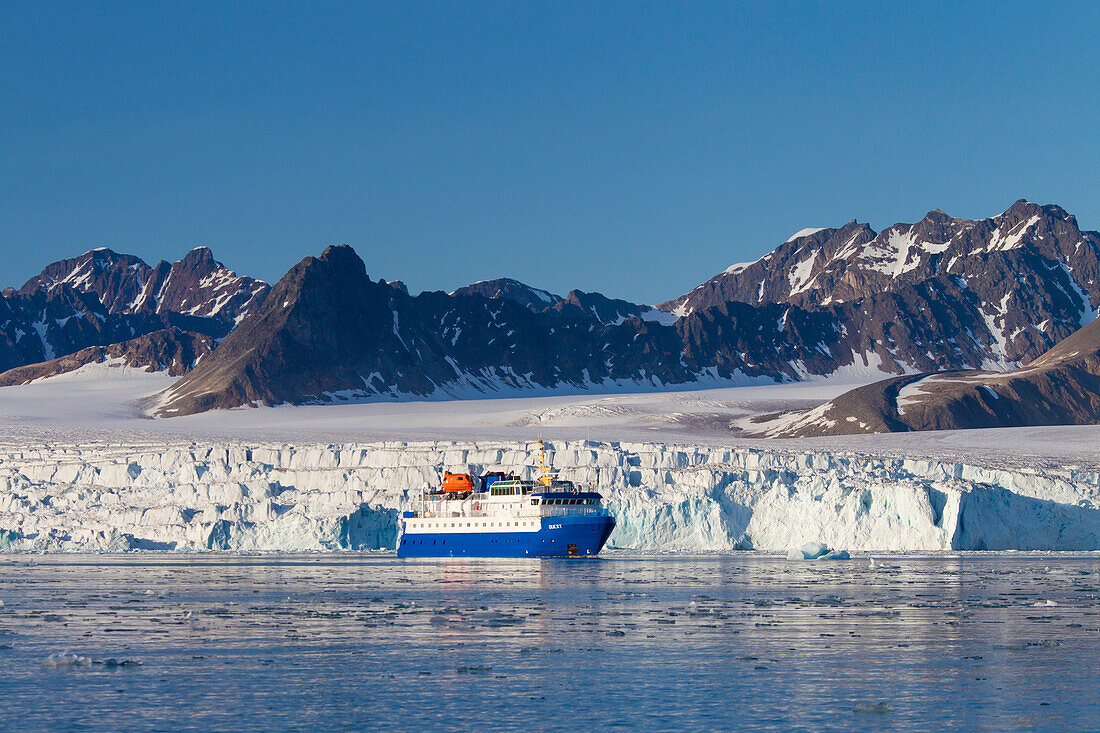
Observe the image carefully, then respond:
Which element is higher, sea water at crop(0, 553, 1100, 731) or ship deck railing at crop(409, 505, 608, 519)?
ship deck railing at crop(409, 505, 608, 519)

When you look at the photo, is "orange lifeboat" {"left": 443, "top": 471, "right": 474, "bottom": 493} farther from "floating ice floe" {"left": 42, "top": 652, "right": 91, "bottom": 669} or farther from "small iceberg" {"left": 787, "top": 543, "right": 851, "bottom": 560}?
"floating ice floe" {"left": 42, "top": 652, "right": 91, "bottom": 669}

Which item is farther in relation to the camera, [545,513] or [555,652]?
[545,513]

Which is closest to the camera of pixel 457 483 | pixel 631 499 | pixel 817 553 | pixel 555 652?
pixel 555 652

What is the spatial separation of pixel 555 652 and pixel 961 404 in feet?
491

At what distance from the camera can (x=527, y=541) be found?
200 feet

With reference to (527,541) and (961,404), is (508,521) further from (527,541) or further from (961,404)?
(961,404)

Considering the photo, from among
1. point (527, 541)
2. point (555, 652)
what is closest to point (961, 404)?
point (527, 541)

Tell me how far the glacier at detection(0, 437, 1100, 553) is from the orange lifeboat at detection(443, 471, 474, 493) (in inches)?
134

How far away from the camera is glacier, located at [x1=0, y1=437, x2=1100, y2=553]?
2419 inches

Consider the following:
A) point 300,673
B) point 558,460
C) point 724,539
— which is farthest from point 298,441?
point 300,673

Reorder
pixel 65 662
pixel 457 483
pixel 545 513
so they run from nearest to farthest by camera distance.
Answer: pixel 65 662, pixel 545 513, pixel 457 483

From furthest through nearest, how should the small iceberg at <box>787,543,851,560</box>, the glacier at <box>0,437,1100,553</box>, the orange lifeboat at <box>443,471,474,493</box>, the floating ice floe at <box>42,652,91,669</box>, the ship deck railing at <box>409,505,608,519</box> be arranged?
the orange lifeboat at <box>443,471,474,493</box>, the glacier at <box>0,437,1100,553</box>, the ship deck railing at <box>409,505,608,519</box>, the small iceberg at <box>787,543,851,560</box>, the floating ice floe at <box>42,652,91,669</box>

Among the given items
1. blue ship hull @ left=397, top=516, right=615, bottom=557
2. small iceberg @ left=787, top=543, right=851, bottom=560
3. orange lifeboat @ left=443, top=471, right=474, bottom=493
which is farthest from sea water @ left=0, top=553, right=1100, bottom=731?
orange lifeboat @ left=443, top=471, right=474, bottom=493

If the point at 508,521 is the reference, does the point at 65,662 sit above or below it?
below
